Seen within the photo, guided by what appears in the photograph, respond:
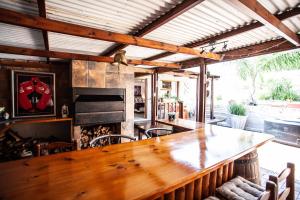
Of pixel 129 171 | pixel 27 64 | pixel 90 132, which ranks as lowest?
pixel 90 132

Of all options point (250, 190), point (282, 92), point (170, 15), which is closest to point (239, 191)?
point (250, 190)

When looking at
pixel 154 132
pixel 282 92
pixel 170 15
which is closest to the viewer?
pixel 170 15

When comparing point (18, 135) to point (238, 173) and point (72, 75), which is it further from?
point (238, 173)

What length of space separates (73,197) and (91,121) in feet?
11.6

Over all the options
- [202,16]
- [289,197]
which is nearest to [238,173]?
[289,197]

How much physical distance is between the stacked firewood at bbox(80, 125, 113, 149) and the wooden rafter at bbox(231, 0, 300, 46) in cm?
420

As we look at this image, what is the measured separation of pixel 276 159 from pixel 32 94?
232 inches

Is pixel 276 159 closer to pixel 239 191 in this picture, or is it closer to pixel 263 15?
pixel 239 191

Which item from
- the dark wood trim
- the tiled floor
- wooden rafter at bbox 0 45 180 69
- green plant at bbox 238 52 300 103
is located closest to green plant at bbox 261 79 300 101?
green plant at bbox 238 52 300 103

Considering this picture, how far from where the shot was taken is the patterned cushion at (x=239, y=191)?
151 centimetres

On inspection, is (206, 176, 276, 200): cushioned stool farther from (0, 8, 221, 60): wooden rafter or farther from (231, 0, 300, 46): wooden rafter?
(0, 8, 221, 60): wooden rafter

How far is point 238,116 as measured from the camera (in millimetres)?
6738

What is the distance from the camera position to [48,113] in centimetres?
446

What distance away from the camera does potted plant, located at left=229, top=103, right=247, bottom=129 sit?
673cm
